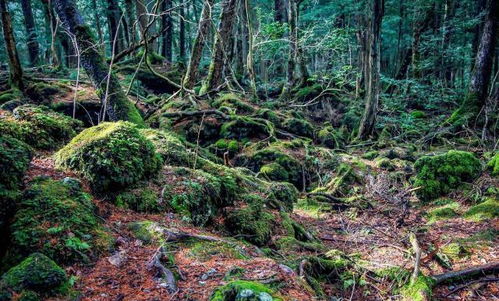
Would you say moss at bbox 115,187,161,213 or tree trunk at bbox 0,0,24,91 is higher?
tree trunk at bbox 0,0,24,91

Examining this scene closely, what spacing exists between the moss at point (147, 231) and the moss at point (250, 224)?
1.33m

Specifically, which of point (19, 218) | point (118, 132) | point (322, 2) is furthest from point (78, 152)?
point (322, 2)

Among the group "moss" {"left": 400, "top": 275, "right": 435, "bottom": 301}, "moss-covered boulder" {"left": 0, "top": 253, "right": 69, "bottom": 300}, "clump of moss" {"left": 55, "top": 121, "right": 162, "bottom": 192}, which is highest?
"clump of moss" {"left": 55, "top": 121, "right": 162, "bottom": 192}

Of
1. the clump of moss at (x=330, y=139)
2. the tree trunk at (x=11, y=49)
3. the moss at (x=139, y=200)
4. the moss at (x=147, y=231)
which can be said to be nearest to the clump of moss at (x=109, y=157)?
the moss at (x=139, y=200)

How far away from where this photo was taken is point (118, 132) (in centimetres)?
471

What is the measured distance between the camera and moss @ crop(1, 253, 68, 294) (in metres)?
2.60

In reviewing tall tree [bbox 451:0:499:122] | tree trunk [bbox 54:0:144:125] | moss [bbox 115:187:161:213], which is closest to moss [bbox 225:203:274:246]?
moss [bbox 115:187:161:213]

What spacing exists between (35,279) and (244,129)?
31.8 ft

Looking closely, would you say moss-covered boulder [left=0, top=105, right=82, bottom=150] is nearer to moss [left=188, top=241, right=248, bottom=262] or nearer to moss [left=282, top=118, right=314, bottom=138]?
moss [left=188, top=241, right=248, bottom=262]

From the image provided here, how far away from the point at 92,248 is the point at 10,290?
93cm

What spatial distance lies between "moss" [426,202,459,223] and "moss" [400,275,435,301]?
3.44 m

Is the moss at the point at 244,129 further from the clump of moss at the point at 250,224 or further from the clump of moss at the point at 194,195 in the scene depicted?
the clump of moss at the point at 250,224

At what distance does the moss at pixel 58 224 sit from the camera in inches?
125

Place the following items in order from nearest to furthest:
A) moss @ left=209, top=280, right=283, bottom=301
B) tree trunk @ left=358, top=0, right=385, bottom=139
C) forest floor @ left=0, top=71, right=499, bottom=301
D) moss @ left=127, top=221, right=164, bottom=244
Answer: moss @ left=209, top=280, right=283, bottom=301
forest floor @ left=0, top=71, right=499, bottom=301
moss @ left=127, top=221, right=164, bottom=244
tree trunk @ left=358, top=0, right=385, bottom=139
